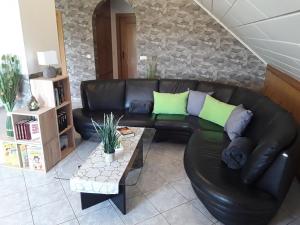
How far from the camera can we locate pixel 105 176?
2.08 meters

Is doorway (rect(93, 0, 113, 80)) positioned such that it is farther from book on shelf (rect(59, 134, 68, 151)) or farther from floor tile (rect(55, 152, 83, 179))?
floor tile (rect(55, 152, 83, 179))

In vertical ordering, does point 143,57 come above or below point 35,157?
above

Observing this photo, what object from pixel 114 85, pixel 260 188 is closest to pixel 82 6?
pixel 114 85

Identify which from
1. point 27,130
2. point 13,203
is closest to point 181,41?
point 27,130

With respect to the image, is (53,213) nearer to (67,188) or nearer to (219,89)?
(67,188)

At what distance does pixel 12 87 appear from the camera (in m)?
2.93

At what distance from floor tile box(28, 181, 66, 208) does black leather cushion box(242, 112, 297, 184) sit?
182cm

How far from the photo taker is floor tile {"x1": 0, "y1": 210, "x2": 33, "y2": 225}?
218cm

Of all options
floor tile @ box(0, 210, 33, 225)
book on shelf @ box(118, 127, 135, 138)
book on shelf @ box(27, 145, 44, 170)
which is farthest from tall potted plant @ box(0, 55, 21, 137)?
book on shelf @ box(118, 127, 135, 138)

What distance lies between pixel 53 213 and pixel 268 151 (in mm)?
1963

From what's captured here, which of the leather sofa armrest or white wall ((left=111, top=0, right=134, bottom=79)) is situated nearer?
the leather sofa armrest

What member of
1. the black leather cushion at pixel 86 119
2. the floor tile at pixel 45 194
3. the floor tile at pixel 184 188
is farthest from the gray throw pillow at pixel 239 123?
the floor tile at pixel 45 194

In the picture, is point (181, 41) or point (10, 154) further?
point (181, 41)

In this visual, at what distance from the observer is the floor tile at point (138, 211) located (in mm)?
2209
